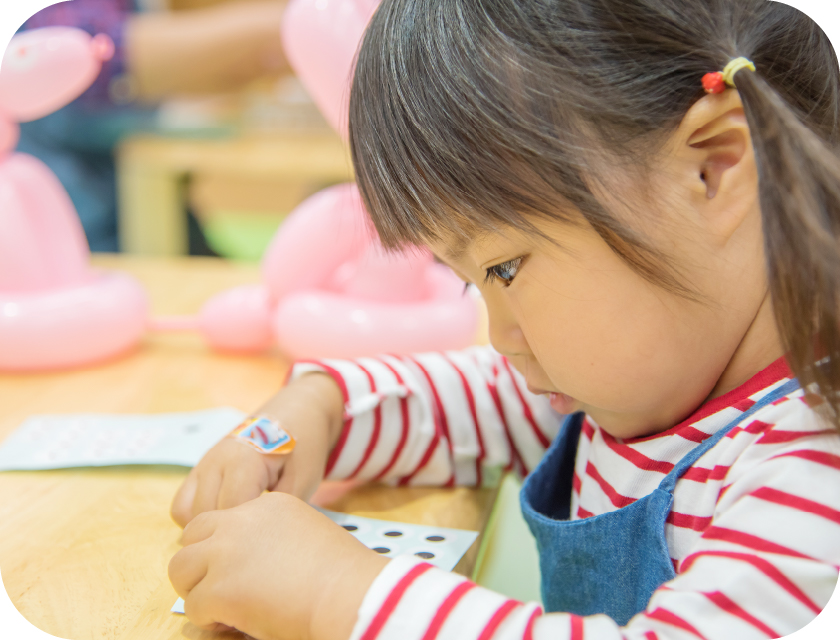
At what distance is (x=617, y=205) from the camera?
36 centimetres

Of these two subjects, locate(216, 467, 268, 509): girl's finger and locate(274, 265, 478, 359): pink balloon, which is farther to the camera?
locate(274, 265, 478, 359): pink balloon

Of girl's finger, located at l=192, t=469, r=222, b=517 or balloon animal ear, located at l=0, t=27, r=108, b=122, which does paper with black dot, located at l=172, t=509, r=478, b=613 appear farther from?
balloon animal ear, located at l=0, t=27, r=108, b=122

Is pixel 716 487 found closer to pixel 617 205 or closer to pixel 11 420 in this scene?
pixel 617 205

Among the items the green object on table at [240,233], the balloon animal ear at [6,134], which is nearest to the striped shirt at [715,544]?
the balloon animal ear at [6,134]

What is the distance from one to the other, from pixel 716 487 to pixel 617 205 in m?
0.14

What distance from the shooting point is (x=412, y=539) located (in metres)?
0.45

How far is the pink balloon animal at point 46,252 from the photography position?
70 centimetres

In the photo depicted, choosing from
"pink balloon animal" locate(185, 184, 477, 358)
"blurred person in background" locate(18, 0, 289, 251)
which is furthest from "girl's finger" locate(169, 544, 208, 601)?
"blurred person in background" locate(18, 0, 289, 251)

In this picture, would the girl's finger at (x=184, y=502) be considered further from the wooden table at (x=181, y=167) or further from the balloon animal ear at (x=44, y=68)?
the wooden table at (x=181, y=167)

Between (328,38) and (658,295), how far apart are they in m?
0.41

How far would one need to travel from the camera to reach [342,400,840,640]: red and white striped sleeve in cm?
30

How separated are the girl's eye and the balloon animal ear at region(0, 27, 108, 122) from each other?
50 centimetres

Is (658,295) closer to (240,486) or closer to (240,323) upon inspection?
(240,486)

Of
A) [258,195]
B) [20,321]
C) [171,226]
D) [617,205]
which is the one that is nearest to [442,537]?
[617,205]
